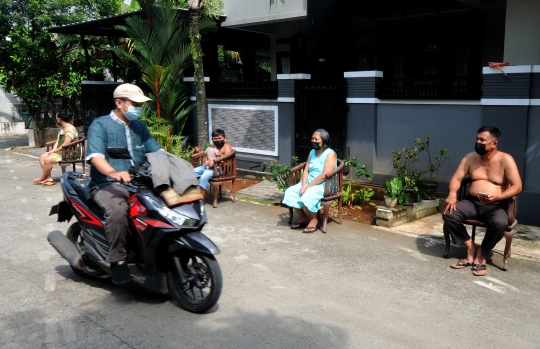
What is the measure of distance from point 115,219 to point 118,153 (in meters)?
0.55

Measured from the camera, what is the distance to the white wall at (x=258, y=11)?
11.7 m

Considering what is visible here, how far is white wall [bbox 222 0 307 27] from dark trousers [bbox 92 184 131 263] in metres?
8.33

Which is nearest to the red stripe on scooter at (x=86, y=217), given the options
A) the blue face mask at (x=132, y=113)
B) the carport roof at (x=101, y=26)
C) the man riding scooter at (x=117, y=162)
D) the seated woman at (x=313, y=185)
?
the man riding scooter at (x=117, y=162)

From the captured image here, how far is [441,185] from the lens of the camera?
8094 mm

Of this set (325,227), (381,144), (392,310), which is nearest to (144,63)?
(381,144)

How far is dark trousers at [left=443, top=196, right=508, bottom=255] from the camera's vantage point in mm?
5277

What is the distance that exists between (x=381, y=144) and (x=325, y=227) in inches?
101

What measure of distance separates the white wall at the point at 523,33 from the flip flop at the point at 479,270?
12.5 feet

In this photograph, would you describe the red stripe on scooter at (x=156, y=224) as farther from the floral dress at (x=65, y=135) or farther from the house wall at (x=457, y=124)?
the floral dress at (x=65, y=135)

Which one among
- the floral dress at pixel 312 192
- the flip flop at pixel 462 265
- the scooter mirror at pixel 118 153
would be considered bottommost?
the flip flop at pixel 462 265

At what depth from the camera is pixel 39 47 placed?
15750 mm

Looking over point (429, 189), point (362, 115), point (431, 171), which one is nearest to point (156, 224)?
point (429, 189)

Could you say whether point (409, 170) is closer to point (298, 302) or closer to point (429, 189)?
point (429, 189)

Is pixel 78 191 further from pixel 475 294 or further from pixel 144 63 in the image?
pixel 144 63
